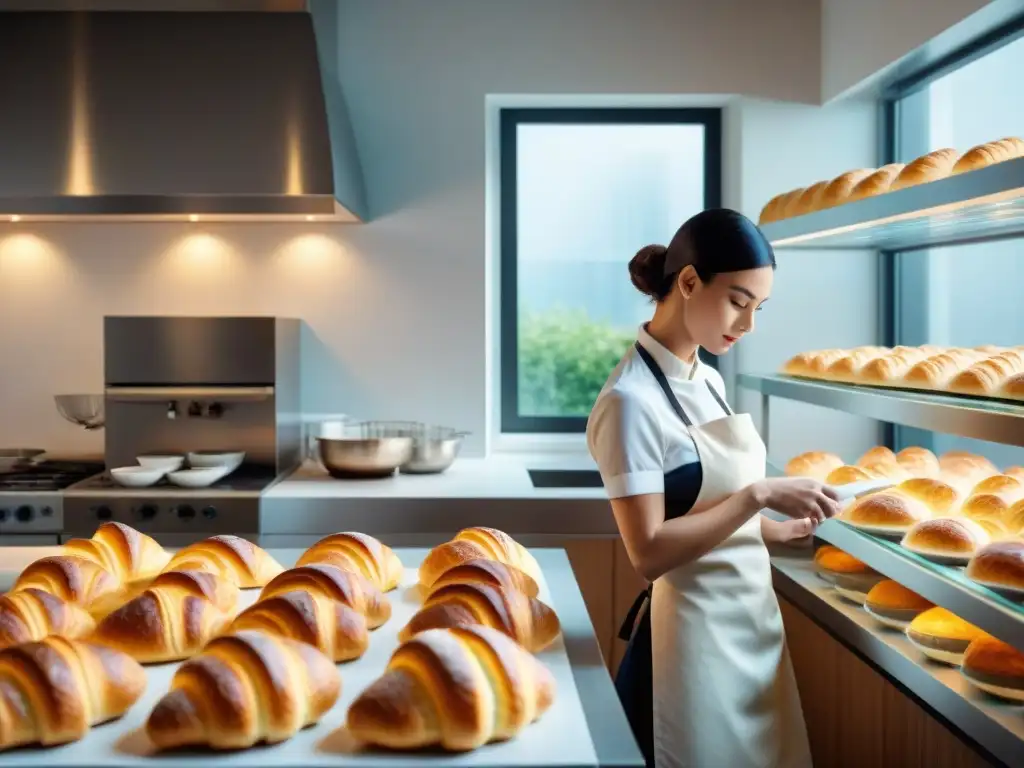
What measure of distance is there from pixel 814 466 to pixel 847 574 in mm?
294

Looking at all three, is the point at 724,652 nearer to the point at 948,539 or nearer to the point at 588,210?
the point at 948,539

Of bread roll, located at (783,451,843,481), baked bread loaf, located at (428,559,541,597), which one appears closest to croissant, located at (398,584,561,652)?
baked bread loaf, located at (428,559,541,597)

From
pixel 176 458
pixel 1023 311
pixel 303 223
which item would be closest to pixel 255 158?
pixel 303 223

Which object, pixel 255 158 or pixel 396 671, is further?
pixel 255 158

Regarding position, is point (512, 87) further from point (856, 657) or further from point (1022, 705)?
point (1022, 705)

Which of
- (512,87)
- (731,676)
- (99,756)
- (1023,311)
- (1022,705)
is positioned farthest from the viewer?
(512,87)

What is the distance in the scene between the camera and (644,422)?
5.48ft

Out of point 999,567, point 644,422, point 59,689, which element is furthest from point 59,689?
point 999,567

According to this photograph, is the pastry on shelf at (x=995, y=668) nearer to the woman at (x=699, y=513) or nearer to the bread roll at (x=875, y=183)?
the woman at (x=699, y=513)

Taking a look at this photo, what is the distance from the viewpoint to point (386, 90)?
3.48 metres

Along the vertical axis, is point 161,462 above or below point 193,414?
below

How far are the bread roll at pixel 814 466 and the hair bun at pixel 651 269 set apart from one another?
885 millimetres

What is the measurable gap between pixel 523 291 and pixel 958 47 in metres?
1.57

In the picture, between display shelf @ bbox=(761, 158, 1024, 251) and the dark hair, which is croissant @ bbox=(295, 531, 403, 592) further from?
display shelf @ bbox=(761, 158, 1024, 251)
